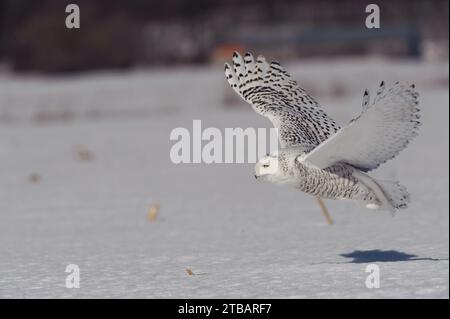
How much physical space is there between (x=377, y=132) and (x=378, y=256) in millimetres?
1170

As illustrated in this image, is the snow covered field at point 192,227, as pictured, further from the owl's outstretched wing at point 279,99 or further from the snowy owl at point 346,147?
the owl's outstretched wing at point 279,99

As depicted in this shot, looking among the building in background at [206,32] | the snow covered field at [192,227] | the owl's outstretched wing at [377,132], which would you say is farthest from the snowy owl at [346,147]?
the building in background at [206,32]

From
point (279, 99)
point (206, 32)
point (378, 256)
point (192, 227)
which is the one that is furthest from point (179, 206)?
point (206, 32)

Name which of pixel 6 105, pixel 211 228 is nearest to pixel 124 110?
pixel 6 105

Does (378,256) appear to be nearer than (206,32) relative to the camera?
Yes

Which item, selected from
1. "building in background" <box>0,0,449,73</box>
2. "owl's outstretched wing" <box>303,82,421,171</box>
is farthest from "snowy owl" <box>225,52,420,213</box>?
"building in background" <box>0,0,449,73</box>

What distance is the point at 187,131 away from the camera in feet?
50.0

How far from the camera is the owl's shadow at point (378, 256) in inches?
210

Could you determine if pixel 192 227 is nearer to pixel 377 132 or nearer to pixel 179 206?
pixel 179 206

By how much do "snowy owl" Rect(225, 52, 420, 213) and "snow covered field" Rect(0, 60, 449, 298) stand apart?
0.42m

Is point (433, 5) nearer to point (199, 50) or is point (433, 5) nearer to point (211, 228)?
point (199, 50)

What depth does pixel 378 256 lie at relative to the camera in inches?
219

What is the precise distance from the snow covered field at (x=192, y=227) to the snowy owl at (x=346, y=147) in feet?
1.38

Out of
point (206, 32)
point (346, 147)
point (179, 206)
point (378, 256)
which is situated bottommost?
point (378, 256)
